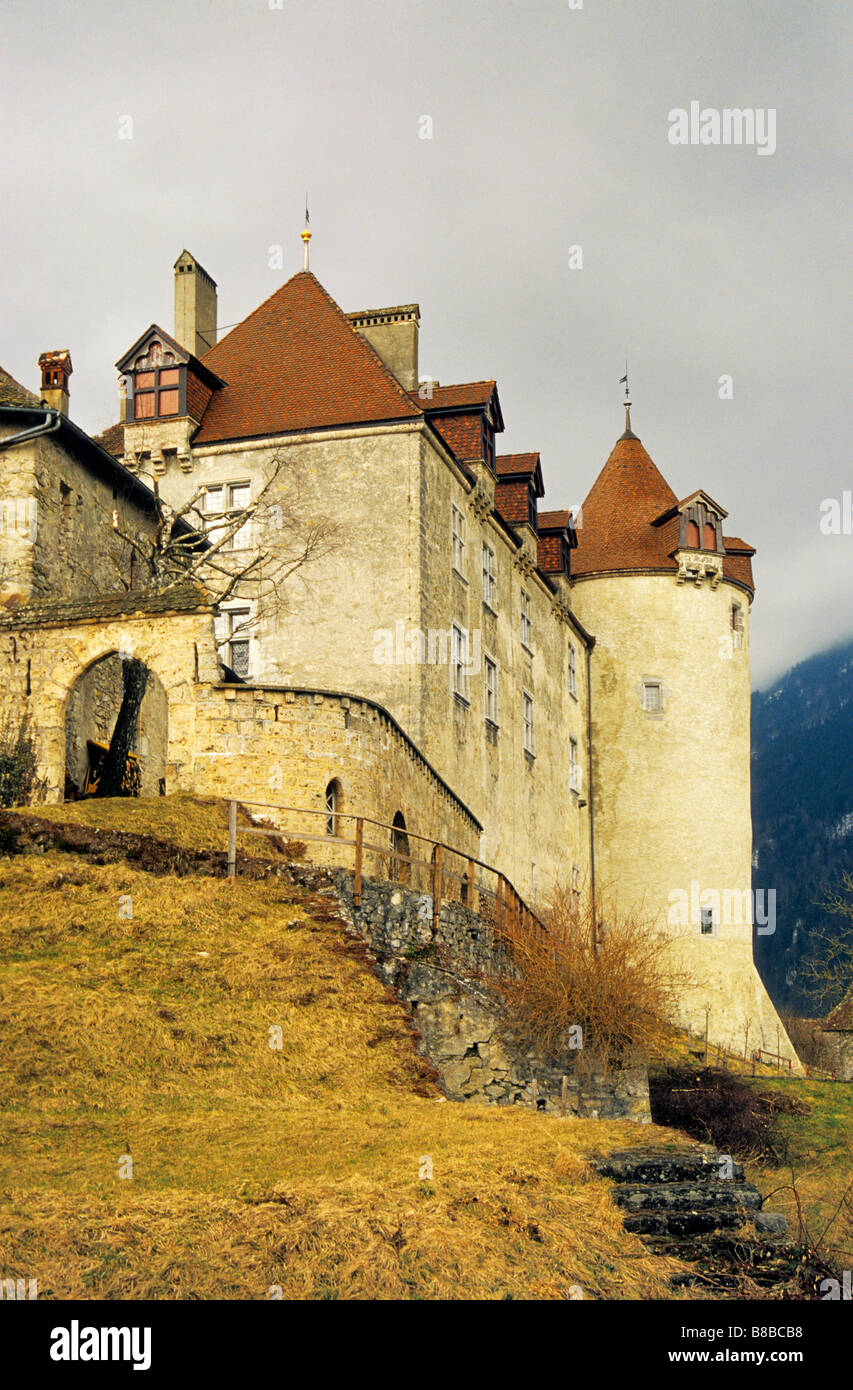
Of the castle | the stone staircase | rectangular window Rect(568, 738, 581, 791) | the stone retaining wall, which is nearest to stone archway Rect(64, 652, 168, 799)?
the castle

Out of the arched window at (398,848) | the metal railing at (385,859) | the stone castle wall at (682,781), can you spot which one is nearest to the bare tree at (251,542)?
the arched window at (398,848)

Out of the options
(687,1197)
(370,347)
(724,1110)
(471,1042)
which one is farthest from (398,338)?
(687,1197)

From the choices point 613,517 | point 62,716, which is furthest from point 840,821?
point 62,716

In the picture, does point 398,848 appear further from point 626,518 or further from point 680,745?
point 626,518

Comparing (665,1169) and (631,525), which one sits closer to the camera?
(665,1169)

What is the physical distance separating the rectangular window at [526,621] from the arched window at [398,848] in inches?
614

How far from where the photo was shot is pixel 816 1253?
12.4 metres

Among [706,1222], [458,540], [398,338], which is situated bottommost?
[706,1222]

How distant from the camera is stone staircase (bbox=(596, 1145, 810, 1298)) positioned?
11.8 meters

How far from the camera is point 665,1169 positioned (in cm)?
1417

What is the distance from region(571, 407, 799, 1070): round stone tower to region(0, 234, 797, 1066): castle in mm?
81

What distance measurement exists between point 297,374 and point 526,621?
1000 cm
